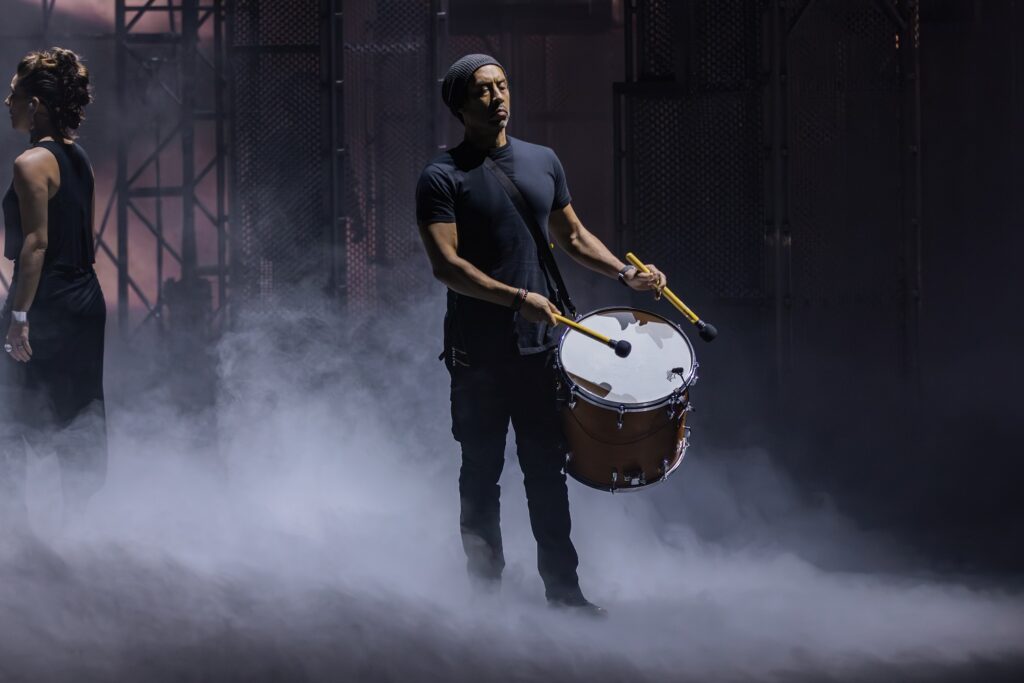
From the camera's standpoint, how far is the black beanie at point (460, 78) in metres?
3.76

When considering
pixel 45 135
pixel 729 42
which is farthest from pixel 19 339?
pixel 729 42

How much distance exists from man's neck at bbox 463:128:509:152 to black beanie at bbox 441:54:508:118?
10cm

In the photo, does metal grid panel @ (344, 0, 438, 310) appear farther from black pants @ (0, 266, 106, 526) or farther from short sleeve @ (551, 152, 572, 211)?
short sleeve @ (551, 152, 572, 211)

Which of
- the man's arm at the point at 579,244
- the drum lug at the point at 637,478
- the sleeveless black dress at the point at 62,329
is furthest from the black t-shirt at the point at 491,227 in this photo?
the sleeveless black dress at the point at 62,329

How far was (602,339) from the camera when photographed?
3527 mm

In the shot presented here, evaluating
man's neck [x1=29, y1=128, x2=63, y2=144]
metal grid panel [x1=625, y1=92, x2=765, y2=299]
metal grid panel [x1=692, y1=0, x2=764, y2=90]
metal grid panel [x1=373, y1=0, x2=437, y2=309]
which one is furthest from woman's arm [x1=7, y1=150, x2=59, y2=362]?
metal grid panel [x1=692, y1=0, x2=764, y2=90]

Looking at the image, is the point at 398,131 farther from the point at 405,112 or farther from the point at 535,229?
the point at 535,229

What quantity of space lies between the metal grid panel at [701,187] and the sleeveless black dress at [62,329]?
2.70m

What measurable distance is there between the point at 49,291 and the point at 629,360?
206 centimetres

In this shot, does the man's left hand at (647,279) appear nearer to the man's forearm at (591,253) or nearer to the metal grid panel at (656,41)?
the man's forearm at (591,253)

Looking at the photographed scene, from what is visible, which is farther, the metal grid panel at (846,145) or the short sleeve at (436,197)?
the metal grid panel at (846,145)

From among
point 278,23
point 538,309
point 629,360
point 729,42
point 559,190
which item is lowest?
point 629,360

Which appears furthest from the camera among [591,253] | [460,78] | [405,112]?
[405,112]

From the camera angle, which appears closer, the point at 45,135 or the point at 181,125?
the point at 45,135
